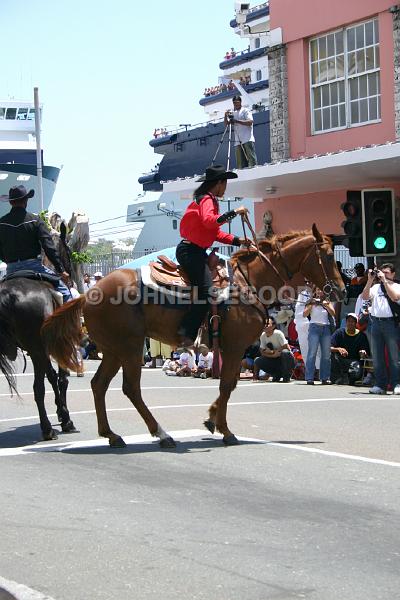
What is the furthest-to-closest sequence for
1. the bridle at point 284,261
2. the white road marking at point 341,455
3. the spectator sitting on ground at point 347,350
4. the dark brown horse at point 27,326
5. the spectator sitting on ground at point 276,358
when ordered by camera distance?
the spectator sitting on ground at point 276,358 < the spectator sitting on ground at point 347,350 < the dark brown horse at point 27,326 < the bridle at point 284,261 < the white road marking at point 341,455

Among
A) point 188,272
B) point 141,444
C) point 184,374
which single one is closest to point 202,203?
point 188,272

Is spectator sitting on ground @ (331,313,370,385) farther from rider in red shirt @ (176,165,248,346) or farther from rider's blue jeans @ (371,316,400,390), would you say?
rider in red shirt @ (176,165,248,346)

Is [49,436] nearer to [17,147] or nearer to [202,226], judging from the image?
[202,226]

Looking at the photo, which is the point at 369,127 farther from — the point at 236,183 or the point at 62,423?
the point at 62,423

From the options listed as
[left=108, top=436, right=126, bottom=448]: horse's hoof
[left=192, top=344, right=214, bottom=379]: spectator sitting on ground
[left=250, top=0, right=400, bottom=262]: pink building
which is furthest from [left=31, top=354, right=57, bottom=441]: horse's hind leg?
[left=250, top=0, right=400, bottom=262]: pink building

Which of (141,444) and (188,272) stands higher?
(188,272)

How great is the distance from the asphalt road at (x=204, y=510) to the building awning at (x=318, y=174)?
749 cm

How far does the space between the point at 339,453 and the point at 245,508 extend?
8.32 feet

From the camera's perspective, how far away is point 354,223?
18344 millimetres

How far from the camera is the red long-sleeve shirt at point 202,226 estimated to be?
10.6 m

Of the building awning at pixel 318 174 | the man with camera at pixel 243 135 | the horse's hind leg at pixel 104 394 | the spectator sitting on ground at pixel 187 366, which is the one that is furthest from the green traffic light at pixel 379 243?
the horse's hind leg at pixel 104 394

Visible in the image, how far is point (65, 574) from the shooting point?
20.5 feet

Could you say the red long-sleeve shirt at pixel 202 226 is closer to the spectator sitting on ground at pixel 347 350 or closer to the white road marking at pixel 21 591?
the white road marking at pixel 21 591

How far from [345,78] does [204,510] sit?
1699 centimetres
